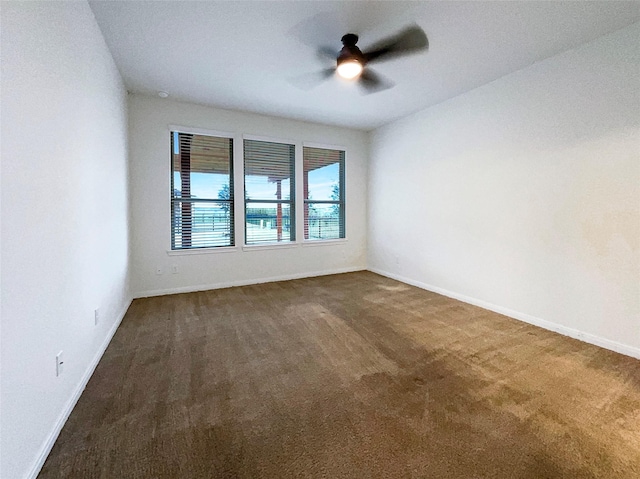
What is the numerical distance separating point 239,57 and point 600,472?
3.95 metres

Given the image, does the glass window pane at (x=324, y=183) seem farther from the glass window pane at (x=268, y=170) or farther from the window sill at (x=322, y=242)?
the window sill at (x=322, y=242)

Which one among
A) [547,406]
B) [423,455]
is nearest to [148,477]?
[423,455]

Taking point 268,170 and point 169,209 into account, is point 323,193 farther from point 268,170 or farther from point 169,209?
point 169,209

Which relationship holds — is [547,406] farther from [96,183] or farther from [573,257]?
[96,183]

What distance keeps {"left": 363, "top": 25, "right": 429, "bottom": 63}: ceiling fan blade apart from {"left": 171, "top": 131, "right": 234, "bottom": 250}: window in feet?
8.97

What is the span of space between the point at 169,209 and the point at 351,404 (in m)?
3.69

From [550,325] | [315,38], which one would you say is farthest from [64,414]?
[550,325]

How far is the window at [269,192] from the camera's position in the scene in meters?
4.76

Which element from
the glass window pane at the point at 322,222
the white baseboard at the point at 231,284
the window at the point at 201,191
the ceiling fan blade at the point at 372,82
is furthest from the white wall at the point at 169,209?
the ceiling fan blade at the point at 372,82

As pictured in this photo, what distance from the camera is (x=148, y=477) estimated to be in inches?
51.0

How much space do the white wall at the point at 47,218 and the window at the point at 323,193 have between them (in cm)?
326

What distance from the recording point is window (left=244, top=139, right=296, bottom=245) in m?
4.76

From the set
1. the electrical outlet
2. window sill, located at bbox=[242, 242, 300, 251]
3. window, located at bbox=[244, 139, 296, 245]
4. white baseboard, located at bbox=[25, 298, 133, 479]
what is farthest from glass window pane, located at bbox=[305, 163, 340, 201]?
the electrical outlet

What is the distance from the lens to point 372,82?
10.2 feet
